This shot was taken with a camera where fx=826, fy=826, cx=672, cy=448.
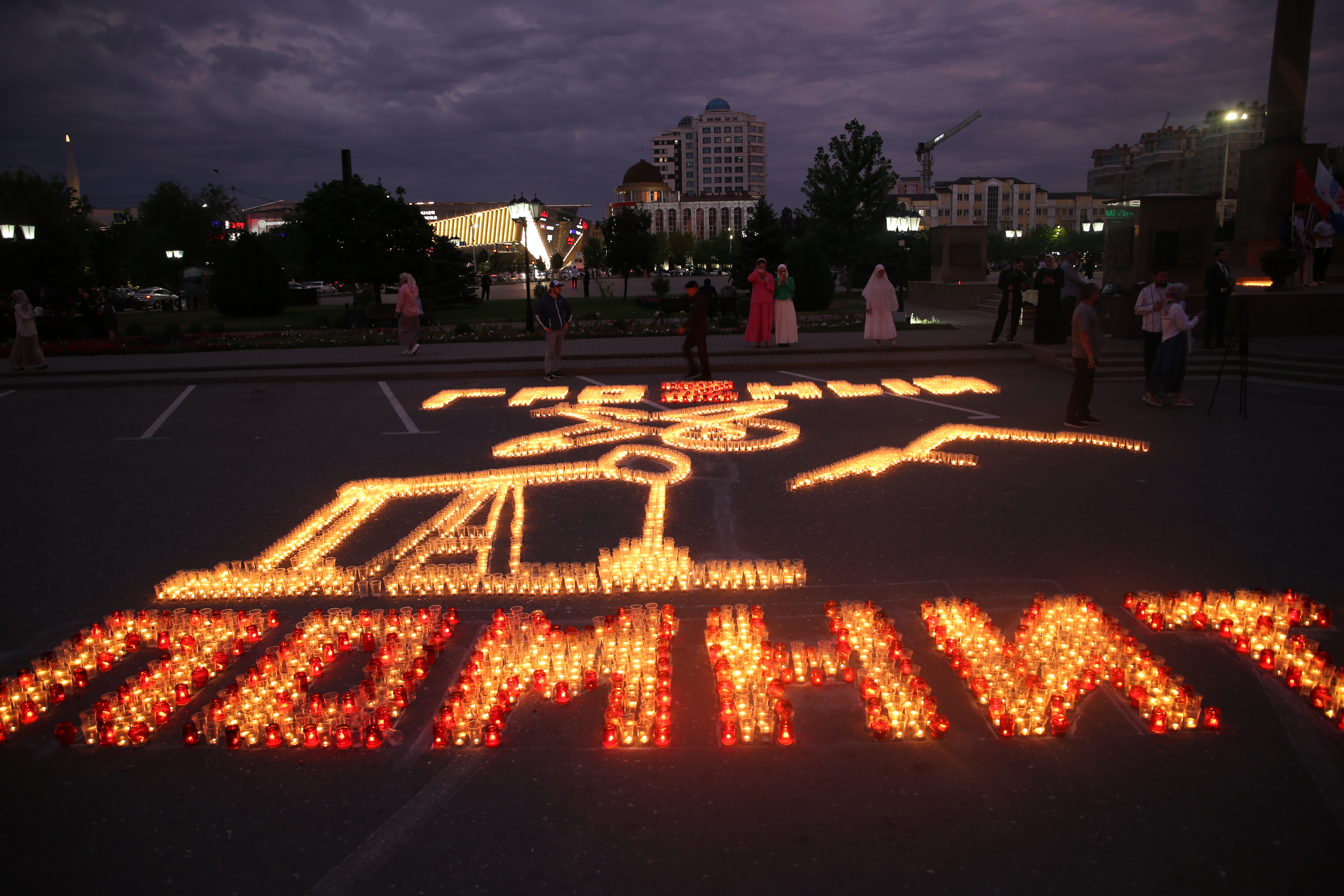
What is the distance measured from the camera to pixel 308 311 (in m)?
39.2

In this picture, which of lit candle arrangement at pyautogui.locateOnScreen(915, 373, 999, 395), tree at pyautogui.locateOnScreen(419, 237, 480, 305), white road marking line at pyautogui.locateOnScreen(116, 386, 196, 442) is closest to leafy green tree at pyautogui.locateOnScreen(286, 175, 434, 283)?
tree at pyautogui.locateOnScreen(419, 237, 480, 305)

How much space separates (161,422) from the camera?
523 inches

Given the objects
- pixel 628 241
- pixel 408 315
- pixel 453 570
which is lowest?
pixel 453 570

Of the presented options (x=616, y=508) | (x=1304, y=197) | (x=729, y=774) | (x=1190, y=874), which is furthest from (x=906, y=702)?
(x=1304, y=197)

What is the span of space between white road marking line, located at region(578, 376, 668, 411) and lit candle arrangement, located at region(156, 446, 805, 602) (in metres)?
5.32

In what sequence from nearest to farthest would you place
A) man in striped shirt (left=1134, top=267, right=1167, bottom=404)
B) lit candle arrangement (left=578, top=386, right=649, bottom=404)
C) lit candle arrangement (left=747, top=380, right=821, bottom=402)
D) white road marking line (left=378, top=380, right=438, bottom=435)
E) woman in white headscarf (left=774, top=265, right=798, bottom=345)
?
white road marking line (left=378, top=380, right=438, bottom=435), man in striped shirt (left=1134, top=267, right=1167, bottom=404), lit candle arrangement (left=578, top=386, right=649, bottom=404), lit candle arrangement (left=747, top=380, right=821, bottom=402), woman in white headscarf (left=774, top=265, right=798, bottom=345)

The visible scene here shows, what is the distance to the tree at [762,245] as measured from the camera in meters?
41.5

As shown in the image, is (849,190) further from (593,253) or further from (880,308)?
(593,253)

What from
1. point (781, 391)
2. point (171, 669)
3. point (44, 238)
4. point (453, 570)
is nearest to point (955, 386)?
point (781, 391)

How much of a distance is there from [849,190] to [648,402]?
33.7 meters

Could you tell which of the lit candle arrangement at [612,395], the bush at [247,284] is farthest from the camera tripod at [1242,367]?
the bush at [247,284]

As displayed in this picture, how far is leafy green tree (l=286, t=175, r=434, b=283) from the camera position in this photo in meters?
36.3

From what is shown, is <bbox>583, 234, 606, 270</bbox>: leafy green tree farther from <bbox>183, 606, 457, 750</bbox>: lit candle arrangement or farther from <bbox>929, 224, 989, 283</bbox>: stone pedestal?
<bbox>183, 606, 457, 750</bbox>: lit candle arrangement

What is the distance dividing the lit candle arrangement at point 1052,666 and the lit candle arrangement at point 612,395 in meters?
8.75
